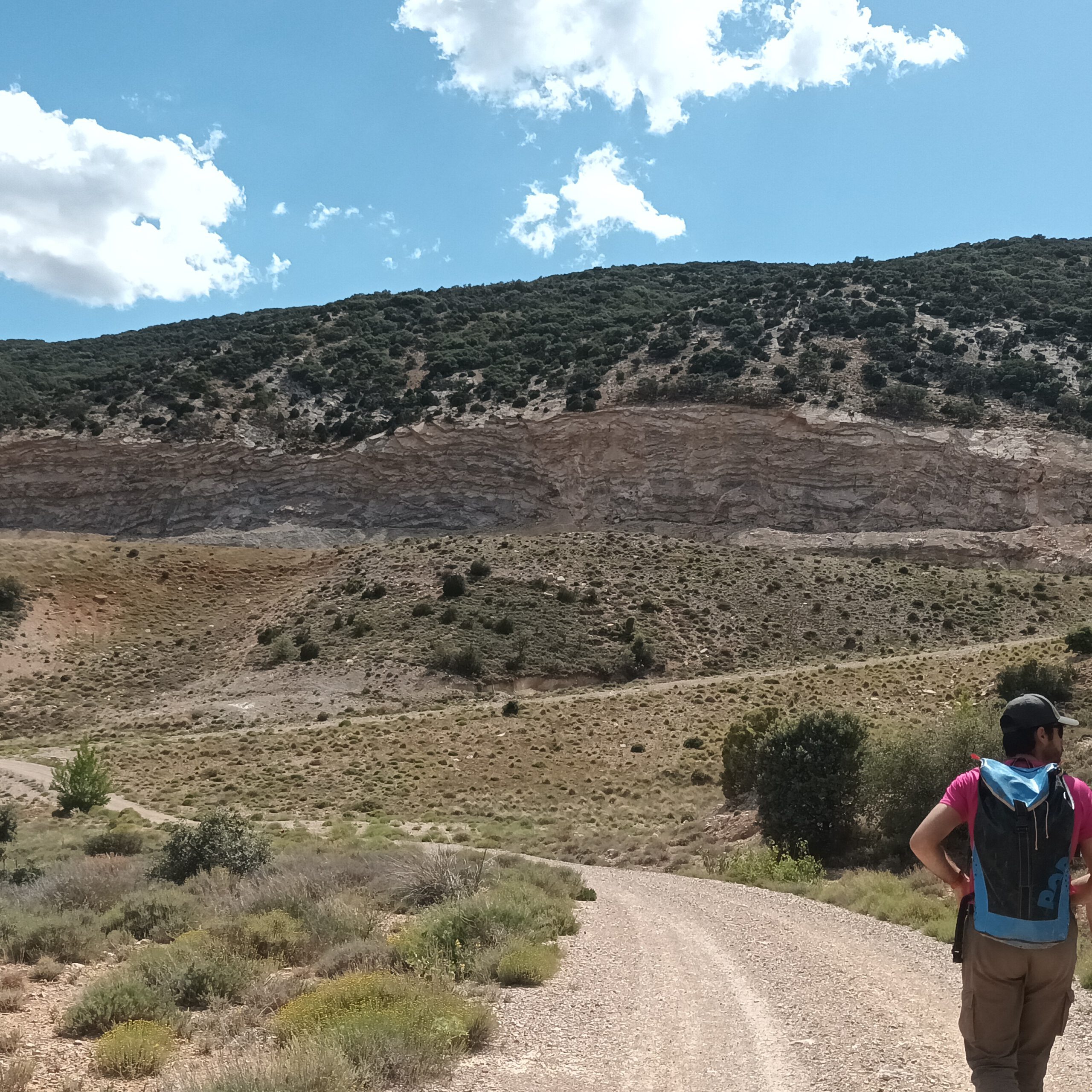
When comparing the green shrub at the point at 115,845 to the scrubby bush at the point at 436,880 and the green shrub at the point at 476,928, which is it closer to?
the scrubby bush at the point at 436,880

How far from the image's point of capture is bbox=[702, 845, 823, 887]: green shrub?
545 inches

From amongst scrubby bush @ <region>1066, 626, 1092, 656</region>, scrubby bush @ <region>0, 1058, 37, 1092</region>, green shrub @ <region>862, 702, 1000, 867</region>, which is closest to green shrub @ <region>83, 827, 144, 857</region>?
scrubby bush @ <region>0, 1058, 37, 1092</region>

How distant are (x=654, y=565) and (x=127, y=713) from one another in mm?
24024

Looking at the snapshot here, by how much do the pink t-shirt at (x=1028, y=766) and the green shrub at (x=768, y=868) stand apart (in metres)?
10.2

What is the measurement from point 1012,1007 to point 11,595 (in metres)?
45.3

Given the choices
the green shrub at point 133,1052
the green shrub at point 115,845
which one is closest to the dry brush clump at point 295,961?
the green shrub at point 133,1052

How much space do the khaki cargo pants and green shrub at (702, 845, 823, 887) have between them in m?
9.77

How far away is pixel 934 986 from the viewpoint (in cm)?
747

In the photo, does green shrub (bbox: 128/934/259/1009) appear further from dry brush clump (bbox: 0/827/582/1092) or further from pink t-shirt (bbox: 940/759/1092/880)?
pink t-shirt (bbox: 940/759/1092/880)

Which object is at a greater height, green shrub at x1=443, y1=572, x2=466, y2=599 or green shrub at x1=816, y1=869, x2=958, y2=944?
green shrub at x1=443, y1=572, x2=466, y2=599

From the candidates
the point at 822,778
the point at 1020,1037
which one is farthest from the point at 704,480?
the point at 1020,1037

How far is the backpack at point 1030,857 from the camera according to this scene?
145 inches

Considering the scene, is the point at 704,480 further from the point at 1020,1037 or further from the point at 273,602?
the point at 1020,1037

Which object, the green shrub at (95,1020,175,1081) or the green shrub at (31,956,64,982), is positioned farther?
the green shrub at (31,956,64,982)
